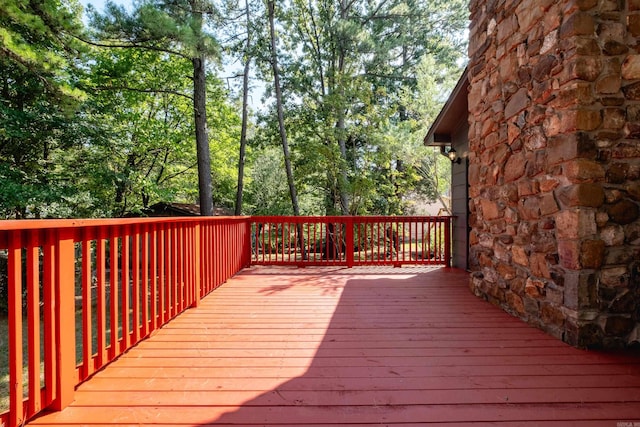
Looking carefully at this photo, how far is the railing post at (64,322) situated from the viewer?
1.62m

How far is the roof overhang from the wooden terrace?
10.0 feet

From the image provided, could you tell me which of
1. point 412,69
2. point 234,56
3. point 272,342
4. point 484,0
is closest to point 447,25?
point 412,69

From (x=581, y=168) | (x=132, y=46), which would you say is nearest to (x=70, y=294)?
(x=581, y=168)

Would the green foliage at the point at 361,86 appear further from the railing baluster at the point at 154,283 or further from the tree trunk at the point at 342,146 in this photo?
the railing baluster at the point at 154,283

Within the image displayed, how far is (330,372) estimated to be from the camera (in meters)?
2.02

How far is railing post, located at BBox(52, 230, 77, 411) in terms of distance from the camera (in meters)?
1.62

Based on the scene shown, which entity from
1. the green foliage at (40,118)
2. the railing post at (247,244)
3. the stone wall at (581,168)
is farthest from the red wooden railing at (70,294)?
the green foliage at (40,118)

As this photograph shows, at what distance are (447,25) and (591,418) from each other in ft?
45.4

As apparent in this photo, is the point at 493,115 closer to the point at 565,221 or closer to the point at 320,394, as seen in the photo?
the point at 565,221

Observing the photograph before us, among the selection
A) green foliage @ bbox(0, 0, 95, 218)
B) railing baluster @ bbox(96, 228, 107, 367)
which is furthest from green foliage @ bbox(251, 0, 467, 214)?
railing baluster @ bbox(96, 228, 107, 367)

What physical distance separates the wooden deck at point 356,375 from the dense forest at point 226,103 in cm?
622

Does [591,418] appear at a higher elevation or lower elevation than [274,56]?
lower

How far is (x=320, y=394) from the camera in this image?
179cm

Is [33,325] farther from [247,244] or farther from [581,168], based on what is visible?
[247,244]
